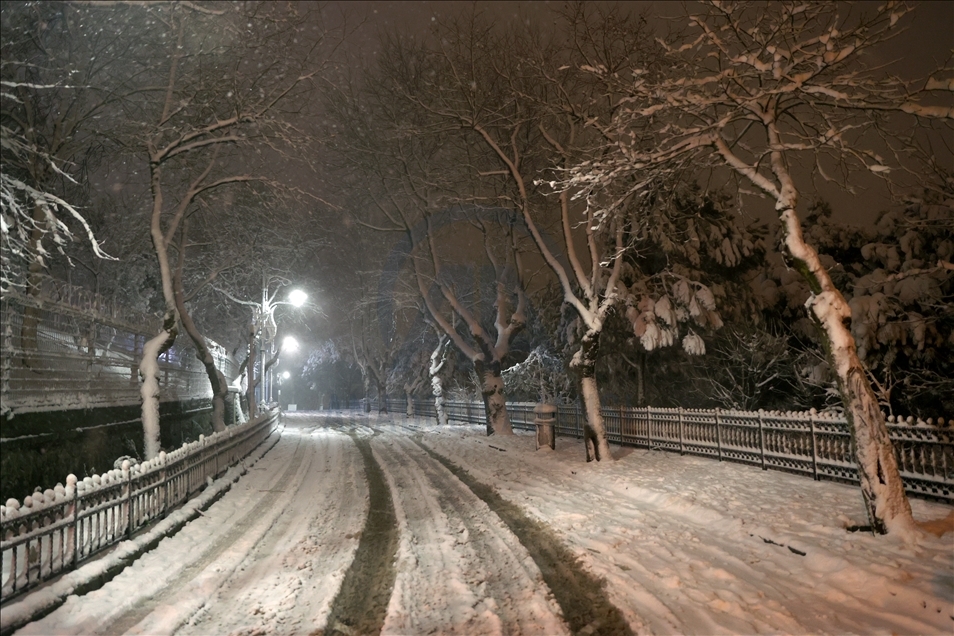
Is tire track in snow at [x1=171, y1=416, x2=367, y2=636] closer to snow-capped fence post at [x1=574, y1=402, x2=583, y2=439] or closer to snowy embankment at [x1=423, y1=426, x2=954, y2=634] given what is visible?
snowy embankment at [x1=423, y1=426, x2=954, y2=634]

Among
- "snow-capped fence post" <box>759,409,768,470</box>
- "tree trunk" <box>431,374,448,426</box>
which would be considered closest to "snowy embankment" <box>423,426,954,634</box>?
"snow-capped fence post" <box>759,409,768,470</box>

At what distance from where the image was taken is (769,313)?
67.0 ft

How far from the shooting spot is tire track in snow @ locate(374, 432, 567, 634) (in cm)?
543

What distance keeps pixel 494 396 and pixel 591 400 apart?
9314 mm

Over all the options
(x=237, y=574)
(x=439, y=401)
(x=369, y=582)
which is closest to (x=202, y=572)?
(x=237, y=574)

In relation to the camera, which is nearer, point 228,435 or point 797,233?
point 797,233

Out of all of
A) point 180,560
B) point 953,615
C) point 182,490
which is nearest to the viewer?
point 953,615

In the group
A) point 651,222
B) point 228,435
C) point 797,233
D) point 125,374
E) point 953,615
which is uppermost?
point 651,222

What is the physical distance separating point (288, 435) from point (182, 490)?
18.9 meters

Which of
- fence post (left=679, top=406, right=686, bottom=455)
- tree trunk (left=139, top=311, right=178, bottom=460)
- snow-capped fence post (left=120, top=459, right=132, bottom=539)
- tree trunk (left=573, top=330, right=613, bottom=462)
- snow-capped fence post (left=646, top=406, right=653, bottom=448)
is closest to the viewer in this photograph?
snow-capped fence post (left=120, top=459, right=132, bottom=539)

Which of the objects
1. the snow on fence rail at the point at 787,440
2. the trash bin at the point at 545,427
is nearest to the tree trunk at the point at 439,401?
the trash bin at the point at 545,427

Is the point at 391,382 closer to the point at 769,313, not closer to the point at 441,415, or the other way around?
the point at 441,415

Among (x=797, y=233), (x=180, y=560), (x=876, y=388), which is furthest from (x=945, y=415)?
(x=180, y=560)

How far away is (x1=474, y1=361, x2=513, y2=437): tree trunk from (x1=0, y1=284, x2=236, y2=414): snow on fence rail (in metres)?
12.0
